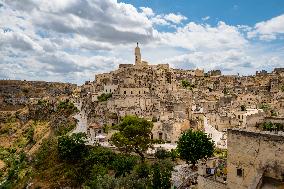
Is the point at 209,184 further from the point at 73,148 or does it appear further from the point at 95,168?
the point at 73,148

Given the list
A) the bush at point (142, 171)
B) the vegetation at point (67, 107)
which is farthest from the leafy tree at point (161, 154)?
the vegetation at point (67, 107)

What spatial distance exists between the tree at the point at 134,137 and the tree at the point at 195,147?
17.8ft

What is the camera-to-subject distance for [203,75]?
10256cm

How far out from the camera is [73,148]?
44.0 meters

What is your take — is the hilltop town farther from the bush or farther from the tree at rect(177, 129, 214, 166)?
the bush

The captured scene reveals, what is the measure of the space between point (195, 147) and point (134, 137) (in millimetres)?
7431

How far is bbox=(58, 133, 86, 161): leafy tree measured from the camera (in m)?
44.1

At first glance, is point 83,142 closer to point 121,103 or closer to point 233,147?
point 121,103

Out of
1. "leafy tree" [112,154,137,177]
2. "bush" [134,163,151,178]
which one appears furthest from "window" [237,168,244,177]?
"leafy tree" [112,154,137,177]

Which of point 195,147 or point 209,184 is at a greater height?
point 195,147

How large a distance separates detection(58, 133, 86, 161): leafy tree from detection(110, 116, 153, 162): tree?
7.47m

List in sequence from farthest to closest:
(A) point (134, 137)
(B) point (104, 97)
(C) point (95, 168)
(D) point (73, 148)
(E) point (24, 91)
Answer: (E) point (24, 91)
(B) point (104, 97)
(D) point (73, 148)
(C) point (95, 168)
(A) point (134, 137)

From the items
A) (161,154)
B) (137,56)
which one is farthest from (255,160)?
(137,56)

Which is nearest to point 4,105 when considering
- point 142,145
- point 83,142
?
point 83,142
